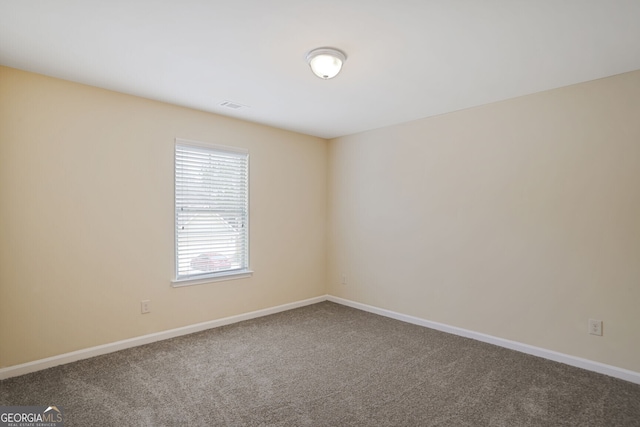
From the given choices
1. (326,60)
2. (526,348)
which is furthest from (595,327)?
(326,60)

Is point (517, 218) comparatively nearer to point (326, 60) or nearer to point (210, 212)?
point (326, 60)

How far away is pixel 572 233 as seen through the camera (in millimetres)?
2918

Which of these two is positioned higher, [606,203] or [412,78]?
[412,78]

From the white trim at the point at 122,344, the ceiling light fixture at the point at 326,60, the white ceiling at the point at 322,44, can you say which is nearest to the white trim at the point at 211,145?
the white ceiling at the point at 322,44

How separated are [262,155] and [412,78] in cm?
212

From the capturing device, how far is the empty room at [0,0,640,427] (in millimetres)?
2141

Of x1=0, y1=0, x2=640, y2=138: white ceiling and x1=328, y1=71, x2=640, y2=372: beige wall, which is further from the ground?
x1=0, y1=0, x2=640, y2=138: white ceiling

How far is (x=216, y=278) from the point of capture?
3.86 m

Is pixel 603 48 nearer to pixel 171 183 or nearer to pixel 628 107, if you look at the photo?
pixel 628 107

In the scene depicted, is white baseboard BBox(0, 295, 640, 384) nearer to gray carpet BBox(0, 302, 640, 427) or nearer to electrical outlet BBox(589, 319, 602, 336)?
gray carpet BBox(0, 302, 640, 427)

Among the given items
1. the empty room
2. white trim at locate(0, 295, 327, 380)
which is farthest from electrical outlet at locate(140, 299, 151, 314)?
white trim at locate(0, 295, 327, 380)

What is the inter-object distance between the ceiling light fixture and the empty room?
16 millimetres

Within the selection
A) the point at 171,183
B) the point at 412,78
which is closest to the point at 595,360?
the point at 412,78

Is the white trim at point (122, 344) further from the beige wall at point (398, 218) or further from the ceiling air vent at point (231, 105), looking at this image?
the ceiling air vent at point (231, 105)
